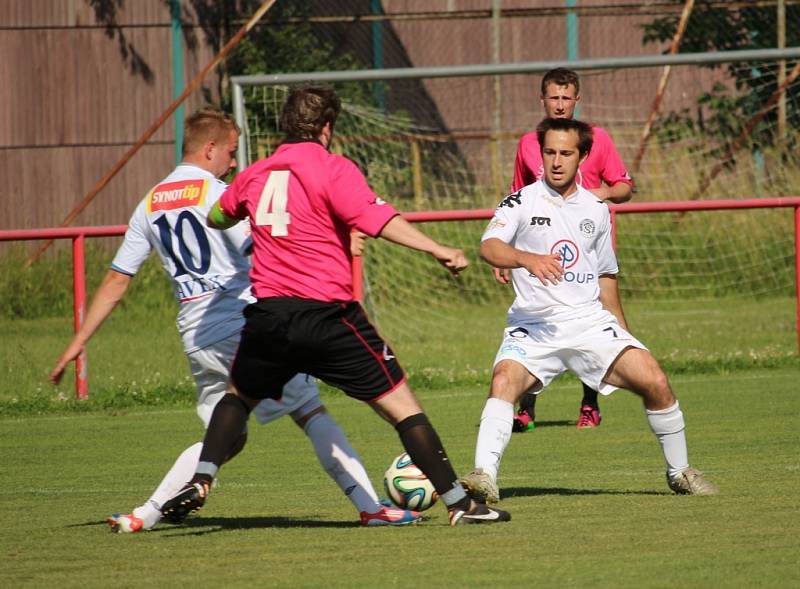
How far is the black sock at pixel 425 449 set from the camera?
6465 millimetres

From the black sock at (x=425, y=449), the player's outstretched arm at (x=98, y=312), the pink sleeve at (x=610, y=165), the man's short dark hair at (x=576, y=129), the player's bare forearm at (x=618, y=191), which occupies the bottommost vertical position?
the black sock at (x=425, y=449)

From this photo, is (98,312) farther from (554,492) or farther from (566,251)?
(554,492)

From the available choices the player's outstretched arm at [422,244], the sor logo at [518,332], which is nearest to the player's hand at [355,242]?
the player's outstretched arm at [422,244]

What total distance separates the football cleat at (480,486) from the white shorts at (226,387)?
78 cm

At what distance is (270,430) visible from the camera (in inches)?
442

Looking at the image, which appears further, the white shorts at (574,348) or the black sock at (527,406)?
the black sock at (527,406)

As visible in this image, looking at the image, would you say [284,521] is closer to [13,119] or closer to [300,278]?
[300,278]

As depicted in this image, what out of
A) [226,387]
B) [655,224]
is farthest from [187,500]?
[655,224]

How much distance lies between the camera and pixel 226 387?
715 cm

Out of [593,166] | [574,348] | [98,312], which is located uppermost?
[593,166]

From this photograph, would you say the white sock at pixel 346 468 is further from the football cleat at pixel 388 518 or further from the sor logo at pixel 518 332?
Answer: the sor logo at pixel 518 332

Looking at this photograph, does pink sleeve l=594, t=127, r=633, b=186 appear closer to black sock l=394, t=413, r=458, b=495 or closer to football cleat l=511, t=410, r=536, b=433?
football cleat l=511, t=410, r=536, b=433

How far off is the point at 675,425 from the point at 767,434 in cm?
248

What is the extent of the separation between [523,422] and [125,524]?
4257mm
